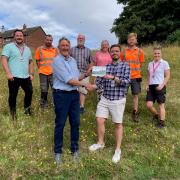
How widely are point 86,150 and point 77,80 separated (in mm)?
1478

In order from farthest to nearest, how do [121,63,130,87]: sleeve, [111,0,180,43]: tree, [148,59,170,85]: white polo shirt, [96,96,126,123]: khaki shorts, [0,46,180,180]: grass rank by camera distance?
[111,0,180,43]: tree → [148,59,170,85]: white polo shirt → [96,96,126,123]: khaki shorts → [121,63,130,87]: sleeve → [0,46,180,180]: grass

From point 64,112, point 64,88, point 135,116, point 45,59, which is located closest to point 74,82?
point 64,88

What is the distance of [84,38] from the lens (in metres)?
8.59

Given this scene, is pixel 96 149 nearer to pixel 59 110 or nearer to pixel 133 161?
pixel 133 161

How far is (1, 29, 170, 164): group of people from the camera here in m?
6.16

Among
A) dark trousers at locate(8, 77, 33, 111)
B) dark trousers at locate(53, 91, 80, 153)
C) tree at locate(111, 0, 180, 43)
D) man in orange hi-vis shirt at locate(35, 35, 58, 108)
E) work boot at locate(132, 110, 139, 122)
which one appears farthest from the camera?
tree at locate(111, 0, 180, 43)

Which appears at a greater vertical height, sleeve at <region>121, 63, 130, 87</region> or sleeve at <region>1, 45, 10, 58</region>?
sleeve at <region>1, 45, 10, 58</region>

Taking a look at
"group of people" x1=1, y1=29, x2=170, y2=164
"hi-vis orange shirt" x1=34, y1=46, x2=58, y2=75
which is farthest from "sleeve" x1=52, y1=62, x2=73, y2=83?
"hi-vis orange shirt" x1=34, y1=46, x2=58, y2=75

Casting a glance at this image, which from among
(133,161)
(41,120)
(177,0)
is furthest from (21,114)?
(177,0)

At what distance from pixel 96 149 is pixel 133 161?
0.73 metres

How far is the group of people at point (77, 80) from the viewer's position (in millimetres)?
6156

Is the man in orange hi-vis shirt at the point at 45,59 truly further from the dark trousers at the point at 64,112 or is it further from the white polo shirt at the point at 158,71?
the dark trousers at the point at 64,112

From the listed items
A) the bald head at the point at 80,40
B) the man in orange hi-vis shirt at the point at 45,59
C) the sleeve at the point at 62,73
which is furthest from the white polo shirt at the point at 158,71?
the sleeve at the point at 62,73

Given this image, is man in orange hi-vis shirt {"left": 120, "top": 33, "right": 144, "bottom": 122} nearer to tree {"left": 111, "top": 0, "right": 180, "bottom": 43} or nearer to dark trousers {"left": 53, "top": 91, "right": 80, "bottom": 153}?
dark trousers {"left": 53, "top": 91, "right": 80, "bottom": 153}
